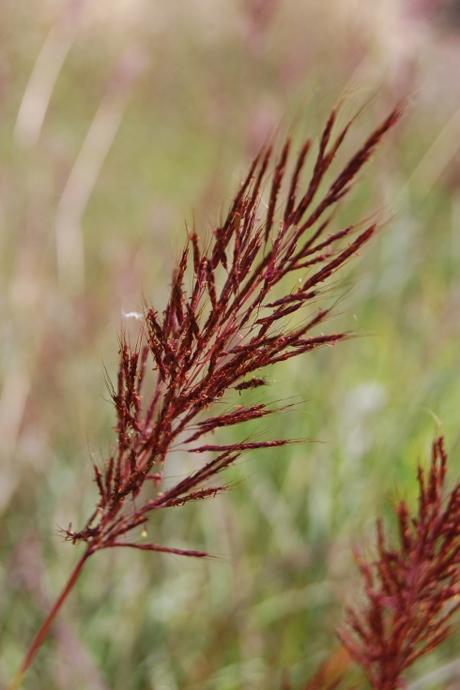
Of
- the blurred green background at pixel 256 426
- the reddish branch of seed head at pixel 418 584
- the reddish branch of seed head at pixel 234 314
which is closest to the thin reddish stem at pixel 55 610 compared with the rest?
the reddish branch of seed head at pixel 234 314

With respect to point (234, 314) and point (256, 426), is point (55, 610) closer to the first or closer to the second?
point (234, 314)

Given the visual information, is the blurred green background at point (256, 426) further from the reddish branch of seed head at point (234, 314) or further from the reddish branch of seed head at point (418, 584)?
the reddish branch of seed head at point (234, 314)

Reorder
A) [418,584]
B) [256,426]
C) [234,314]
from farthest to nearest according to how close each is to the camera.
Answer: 1. [256,426]
2. [418,584]
3. [234,314]

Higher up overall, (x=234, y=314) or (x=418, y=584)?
(x=234, y=314)

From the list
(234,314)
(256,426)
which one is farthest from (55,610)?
(256,426)

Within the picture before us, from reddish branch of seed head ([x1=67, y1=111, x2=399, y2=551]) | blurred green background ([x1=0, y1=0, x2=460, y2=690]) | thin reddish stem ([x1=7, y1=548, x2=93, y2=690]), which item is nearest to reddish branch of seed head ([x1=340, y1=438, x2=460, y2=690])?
reddish branch of seed head ([x1=67, y1=111, x2=399, y2=551])

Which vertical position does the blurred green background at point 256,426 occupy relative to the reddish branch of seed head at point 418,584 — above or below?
above

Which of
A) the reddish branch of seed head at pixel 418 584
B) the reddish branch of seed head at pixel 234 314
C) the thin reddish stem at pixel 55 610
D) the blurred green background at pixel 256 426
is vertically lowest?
the reddish branch of seed head at pixel 418 584
